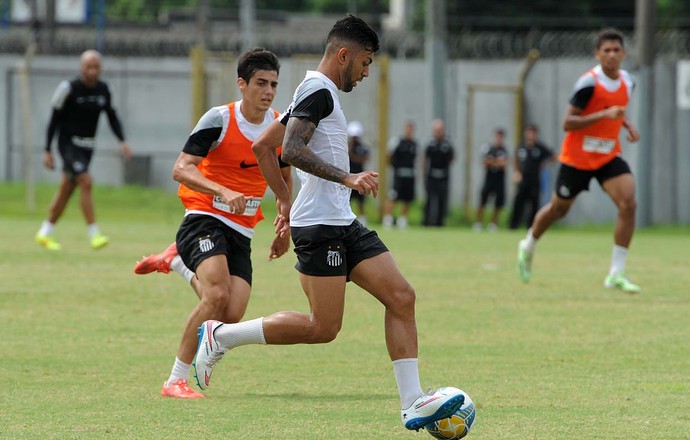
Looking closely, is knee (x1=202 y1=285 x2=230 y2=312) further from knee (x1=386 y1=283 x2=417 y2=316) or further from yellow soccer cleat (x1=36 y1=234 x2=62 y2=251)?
yellow soccer cleat (x1=36 y1=234 x2=62 y2=251)

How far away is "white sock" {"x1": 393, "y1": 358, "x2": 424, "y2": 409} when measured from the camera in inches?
266

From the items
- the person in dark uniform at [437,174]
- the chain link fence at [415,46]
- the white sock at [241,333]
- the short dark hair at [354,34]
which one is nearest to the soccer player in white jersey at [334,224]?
the short dark hair at [354,34]

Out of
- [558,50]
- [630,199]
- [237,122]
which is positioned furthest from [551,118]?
[237,122]

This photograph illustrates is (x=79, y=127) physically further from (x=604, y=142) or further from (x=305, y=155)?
(x=305, y=155)

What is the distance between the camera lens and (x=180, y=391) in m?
8.00

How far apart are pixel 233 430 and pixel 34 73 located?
2783 cm

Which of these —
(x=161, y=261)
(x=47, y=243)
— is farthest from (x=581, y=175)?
(x=47, y=243)

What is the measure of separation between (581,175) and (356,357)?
Answer: 15.6ft

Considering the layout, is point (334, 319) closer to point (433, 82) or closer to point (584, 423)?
point (584, 423)

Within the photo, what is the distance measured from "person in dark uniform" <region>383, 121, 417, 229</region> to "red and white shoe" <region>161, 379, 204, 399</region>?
774 inches

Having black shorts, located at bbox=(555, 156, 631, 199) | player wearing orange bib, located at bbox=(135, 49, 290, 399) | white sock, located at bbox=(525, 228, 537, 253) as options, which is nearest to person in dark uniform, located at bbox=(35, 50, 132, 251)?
white sock, located at bbox=(525, 228, 537, 253)

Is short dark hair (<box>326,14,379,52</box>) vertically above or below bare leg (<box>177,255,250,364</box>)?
above

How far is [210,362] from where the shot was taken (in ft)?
24.9

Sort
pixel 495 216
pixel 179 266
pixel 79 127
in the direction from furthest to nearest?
1. pixel 495 216
2. pixel 79 127
3. pixel 179 266
